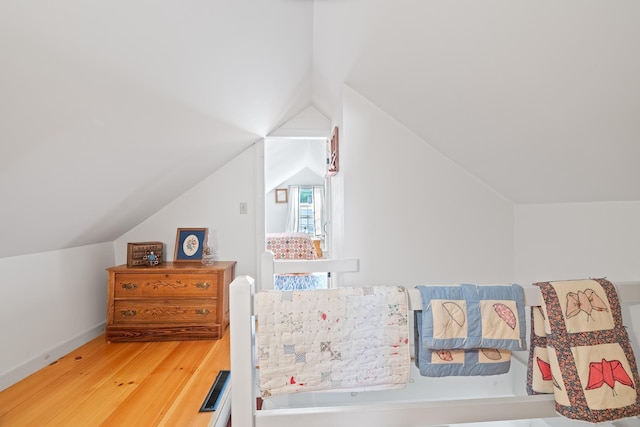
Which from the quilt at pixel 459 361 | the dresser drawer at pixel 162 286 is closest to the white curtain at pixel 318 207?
the dresser drawer at pixel 162 286

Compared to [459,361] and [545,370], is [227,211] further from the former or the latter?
[545,370]

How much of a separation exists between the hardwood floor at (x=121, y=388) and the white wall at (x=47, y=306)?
100mm

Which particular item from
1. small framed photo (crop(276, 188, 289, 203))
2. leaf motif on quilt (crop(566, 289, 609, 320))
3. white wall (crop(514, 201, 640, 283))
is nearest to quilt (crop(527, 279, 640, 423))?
leaf motif on quilt (crop(566, 289, 609, 320))

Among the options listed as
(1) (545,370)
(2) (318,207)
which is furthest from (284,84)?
(2) (318,207)

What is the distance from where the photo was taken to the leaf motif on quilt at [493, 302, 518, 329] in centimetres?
→ 94

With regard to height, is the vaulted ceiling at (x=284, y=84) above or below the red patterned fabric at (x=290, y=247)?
above

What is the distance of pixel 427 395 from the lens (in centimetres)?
200

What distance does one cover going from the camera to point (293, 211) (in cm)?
796

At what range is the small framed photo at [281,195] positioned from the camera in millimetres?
8180

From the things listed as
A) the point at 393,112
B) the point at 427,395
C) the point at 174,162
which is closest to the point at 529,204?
the point at 393,112

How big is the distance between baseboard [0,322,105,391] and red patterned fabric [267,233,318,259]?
2.94 meters

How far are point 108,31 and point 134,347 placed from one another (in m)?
2.24

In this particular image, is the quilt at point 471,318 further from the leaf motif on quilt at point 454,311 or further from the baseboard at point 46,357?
the baseboard at point 46,357

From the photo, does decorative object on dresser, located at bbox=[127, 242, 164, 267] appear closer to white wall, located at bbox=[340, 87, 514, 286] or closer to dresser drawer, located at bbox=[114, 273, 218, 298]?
dresser drawer, located at bbox=[114, 273, 218, 298]
